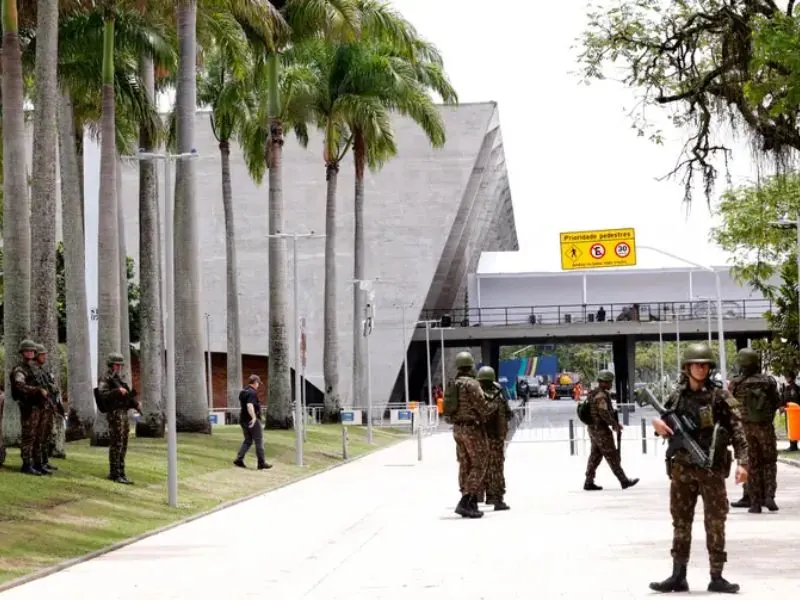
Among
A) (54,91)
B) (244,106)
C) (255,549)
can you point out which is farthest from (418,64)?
(255,549)

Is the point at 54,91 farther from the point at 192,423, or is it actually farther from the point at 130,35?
the point at 192,423

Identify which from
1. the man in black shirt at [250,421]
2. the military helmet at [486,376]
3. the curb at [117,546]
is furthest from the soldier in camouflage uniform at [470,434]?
the man in black shirt at [250,421]

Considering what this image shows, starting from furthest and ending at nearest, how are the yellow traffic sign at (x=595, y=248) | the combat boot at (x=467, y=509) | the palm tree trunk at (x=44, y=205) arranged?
the yellow traffic sign at (x=595, y=248) < the palm tree trunk at (x=44, y=205) < the combat boot at (x=467, y=509)

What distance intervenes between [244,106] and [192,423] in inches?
687

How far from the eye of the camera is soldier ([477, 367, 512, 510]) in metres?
20.7

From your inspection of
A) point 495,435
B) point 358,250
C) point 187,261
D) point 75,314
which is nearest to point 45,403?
point 495,435

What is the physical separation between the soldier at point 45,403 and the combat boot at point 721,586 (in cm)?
1252

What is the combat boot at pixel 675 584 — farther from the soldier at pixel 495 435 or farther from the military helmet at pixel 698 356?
the soldier at pixel 495 435

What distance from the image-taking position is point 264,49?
40188 millimetres

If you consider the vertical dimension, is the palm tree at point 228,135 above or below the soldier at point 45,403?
above

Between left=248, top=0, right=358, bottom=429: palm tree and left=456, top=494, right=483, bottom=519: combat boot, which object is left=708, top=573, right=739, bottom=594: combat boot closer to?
left=456, top=494, right=483, bottom=519: combat boot

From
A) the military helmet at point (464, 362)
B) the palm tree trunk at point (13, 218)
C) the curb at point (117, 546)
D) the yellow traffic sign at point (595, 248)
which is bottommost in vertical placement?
the curb at point (117, 546)

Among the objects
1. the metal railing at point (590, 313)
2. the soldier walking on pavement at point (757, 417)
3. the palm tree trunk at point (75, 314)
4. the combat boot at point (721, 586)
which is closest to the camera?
the combat boot at point (721, 586)

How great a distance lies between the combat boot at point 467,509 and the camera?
19.5 metres
